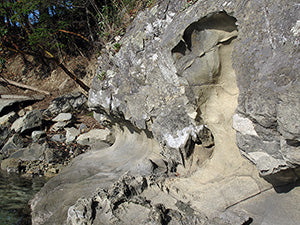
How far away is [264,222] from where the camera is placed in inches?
91.5

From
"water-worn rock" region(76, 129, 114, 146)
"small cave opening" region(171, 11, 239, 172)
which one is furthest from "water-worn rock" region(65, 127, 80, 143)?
"small cave opening" region(171, 11, 239, 172)

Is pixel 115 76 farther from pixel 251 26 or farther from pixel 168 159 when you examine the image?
pixel 251 26

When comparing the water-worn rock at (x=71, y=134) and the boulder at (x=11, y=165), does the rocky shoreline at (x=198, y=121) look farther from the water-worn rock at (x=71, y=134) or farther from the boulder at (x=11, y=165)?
the water-worn rock at (x=71, y=134)

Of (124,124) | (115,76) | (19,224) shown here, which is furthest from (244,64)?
(19,224)

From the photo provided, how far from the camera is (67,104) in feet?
29.3

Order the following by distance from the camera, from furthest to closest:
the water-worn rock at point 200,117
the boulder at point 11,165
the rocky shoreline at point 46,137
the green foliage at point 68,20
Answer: the rocky shoreline at point 46,137 < the boulder at point 11,165 < the green foliage at point 68,20 < the water-worn rock at point 200,117

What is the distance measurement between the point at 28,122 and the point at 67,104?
141cm

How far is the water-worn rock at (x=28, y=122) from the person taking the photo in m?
8.22

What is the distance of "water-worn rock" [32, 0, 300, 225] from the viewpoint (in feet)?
7.27

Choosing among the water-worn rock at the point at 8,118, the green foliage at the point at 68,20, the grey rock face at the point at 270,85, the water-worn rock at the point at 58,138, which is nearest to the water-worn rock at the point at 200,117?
the grey rock face at the point at 270,85

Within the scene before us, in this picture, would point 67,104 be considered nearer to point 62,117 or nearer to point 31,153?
point 62,117

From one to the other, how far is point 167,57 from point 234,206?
6.54ft

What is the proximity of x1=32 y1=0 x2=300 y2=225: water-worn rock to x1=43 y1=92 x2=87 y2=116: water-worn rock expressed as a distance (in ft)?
15.5

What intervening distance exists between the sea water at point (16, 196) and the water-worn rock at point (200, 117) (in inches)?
10.3
